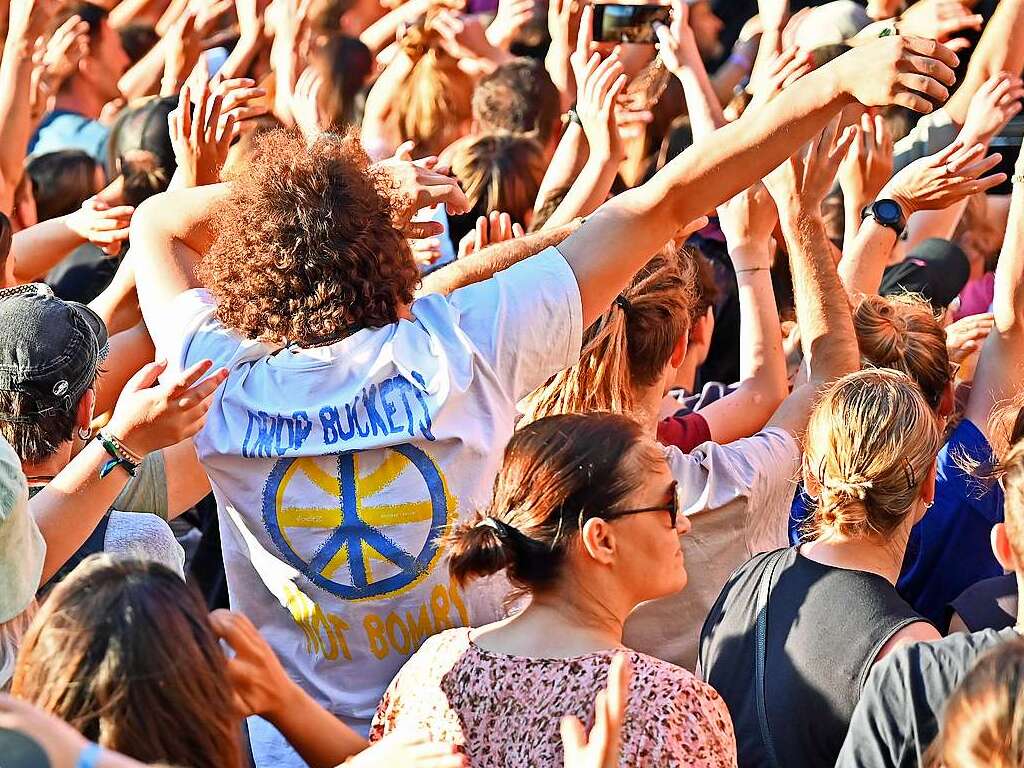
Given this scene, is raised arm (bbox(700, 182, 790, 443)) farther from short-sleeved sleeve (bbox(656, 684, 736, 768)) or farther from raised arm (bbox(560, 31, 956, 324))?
short-sleeved sleeve (bbox(656, 684, 736, 768))

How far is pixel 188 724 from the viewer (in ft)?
5.26

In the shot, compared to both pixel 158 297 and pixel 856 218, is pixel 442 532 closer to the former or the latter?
pixel 158 297

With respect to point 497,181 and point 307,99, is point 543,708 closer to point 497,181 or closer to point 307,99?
point 497,181

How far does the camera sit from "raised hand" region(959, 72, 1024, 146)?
3.85 metres

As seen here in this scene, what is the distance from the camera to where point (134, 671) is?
5.21 feet

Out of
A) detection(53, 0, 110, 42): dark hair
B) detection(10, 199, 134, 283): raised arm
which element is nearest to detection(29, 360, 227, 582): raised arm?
detection(10, 199, 134, 283): raised arm

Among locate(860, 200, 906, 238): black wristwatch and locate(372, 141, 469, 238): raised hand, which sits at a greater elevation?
locate(372, 141, 469, 238): raised hand

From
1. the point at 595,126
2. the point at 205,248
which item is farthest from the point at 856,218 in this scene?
the point at 205,248

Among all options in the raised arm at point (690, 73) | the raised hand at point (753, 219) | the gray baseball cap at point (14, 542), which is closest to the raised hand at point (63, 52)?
the raised arm at point (690, 73)

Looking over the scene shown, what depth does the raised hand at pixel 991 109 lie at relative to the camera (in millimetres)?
3850

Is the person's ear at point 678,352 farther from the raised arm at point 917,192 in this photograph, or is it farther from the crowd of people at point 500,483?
the raised arm at point 917,192

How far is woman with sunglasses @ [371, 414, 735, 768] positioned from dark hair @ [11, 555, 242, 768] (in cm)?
43

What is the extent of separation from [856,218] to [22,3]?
104 inches

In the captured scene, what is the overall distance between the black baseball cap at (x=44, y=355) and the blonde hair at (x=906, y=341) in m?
1.67
